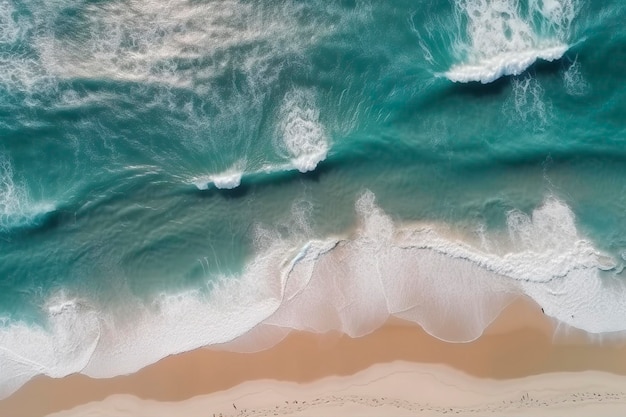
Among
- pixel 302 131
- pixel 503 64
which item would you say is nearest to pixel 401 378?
pixel 302 131

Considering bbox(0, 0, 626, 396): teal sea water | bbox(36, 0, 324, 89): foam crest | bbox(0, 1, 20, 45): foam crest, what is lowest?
bbox(0, 0, 626, 396): teal sea water

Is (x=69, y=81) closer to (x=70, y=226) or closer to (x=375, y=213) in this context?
(x=70, y=226)

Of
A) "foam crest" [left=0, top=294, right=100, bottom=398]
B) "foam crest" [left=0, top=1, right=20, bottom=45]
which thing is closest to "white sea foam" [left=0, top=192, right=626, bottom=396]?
"foam crest" [left=0, top=294, right=100, bottom=398]

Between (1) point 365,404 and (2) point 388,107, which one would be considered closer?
(1) point 365,404

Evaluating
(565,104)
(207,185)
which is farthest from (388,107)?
(207,185)

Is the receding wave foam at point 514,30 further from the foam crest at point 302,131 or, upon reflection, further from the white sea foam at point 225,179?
the white sea foam at point 225,179

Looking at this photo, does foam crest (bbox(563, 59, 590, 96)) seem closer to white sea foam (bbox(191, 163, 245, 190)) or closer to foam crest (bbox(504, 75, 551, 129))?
foam crest (bbox(504, 75, 551, 129))
